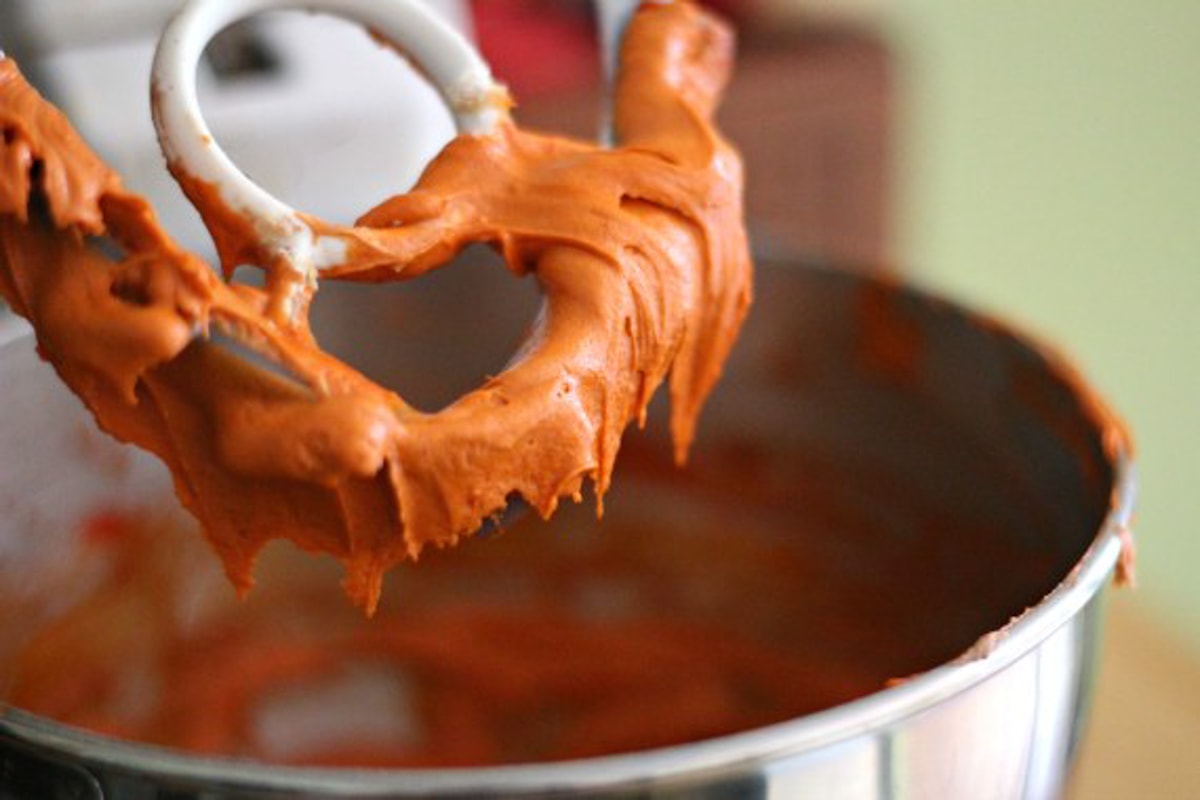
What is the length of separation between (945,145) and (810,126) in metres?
0.38

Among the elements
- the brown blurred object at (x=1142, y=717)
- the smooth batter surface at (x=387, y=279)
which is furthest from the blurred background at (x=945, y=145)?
the smooth batter surface at (x=387, y=279)

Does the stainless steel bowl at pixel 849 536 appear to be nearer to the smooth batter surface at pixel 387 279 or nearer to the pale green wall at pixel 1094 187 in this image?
the smooth batter surface at pixel 387 279

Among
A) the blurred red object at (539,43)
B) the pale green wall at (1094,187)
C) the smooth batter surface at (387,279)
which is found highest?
the smooth batter surface at (387,279)

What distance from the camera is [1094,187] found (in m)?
1.54

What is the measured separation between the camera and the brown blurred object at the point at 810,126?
119cm

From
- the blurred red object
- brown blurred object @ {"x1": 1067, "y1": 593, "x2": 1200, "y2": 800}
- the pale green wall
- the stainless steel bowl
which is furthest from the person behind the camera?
the pale green wall

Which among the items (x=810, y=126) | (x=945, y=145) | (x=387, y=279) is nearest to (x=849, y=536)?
(x=387, y=279)

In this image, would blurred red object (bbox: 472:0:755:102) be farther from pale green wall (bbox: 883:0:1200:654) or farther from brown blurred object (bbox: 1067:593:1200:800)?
brown blurred object (bbox: 1067:593:1200:800)

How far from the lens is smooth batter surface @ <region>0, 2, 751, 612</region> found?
0.42 m

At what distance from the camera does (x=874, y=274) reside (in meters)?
0.67

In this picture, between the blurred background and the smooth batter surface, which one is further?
Result: the blurred background

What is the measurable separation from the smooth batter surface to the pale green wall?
2.98 ft

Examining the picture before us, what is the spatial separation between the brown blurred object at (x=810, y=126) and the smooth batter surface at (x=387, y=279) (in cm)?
62

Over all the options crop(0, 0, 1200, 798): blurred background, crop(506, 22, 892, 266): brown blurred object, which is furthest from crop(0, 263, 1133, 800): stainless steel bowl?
crop(506, 22, 892, 266): brown blurred object
